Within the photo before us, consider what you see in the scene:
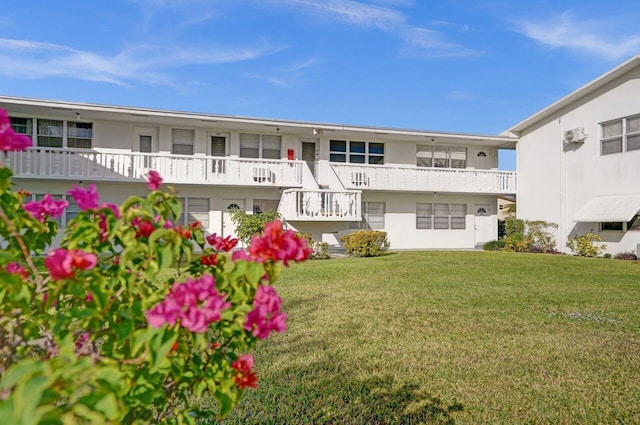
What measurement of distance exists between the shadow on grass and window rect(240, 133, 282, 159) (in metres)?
16.5

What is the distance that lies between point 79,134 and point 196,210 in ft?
18.9

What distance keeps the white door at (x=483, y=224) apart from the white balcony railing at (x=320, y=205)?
28.8 ft

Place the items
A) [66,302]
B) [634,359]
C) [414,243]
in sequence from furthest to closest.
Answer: [414,243], [634,359], [66,302]

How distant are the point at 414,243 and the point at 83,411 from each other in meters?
21.9

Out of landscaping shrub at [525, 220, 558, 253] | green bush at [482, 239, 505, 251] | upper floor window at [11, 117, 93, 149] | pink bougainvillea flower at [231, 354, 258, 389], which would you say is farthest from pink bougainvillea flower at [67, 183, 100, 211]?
green bush at [482, 239, 505, 251]

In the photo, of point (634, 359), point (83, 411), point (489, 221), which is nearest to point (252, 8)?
point (634, 359)

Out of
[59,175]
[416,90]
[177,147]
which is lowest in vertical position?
[59,175]

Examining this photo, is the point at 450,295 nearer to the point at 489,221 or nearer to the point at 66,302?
the point at 66,302

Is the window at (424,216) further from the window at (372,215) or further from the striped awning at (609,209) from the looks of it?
the striped awning at (609,209)

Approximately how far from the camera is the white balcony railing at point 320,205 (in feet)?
55.9

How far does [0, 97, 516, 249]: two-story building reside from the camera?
672 inches

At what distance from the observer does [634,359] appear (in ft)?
16.8

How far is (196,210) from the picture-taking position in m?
19.2

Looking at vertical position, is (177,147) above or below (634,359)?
above
